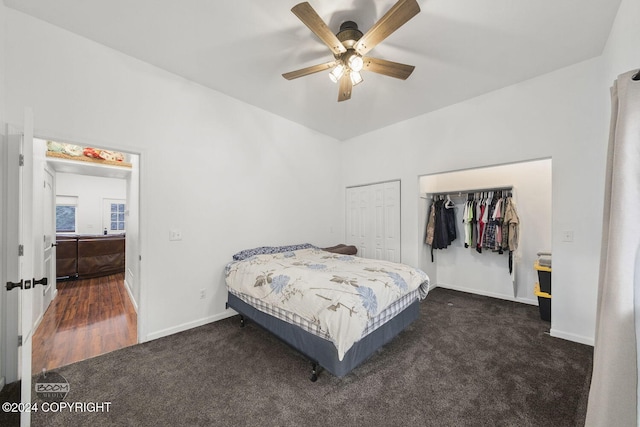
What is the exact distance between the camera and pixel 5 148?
1.85 m

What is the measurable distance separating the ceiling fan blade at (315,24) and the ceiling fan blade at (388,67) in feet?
0.87

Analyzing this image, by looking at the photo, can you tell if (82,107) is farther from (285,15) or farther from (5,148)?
(285,15)

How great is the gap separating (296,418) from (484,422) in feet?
3.93

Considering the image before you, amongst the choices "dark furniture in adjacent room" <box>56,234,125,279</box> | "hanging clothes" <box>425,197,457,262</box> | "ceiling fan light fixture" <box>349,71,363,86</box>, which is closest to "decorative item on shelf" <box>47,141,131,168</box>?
"dark furniture in adjacent room" <box>56,234,125,279</box>

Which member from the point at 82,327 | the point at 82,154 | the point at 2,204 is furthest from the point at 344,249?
the point at 82,154

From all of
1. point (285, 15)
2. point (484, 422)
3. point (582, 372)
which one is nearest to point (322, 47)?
point (285, 15)

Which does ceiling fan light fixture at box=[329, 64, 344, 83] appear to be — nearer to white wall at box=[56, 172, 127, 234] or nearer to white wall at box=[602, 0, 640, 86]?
white wall at box=[602, 0, 640, 86]

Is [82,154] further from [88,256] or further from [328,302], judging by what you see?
[328,302]

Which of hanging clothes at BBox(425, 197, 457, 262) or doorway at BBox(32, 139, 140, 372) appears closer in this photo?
doorway at BBox(32, 139, 140, 372)

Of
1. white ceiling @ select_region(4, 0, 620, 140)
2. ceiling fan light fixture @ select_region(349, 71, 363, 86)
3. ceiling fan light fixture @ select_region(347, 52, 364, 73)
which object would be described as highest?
white ceiling @ select_region(4, 0, 620, 140)

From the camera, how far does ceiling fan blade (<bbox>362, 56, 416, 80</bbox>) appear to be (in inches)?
79.8

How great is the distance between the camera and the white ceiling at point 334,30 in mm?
1854

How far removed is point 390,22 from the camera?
1.62 m

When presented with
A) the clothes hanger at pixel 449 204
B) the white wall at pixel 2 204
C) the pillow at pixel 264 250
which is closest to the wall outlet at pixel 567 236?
the clothes hanger at pixel 449 204
